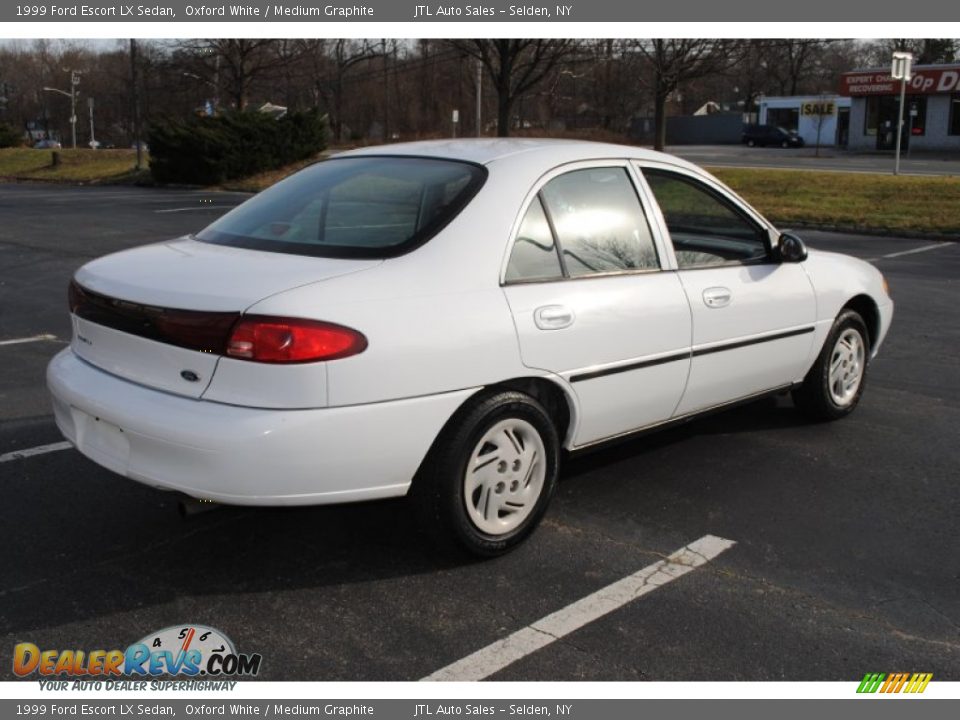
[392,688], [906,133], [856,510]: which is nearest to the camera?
[392,688]

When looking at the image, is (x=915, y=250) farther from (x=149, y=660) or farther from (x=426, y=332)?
(x=149, y=660)

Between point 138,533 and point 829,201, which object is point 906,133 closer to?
point 829,201

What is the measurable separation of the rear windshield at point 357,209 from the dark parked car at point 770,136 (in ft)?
193

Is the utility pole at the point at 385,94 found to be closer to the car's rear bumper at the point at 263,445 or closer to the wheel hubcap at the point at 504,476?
the wheel hubcap at the point at 504,476

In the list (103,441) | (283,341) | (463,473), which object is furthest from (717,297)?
(103,441)

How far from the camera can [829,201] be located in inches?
830

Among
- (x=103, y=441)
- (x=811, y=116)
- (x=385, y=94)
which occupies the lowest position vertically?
(x=103, y=441)

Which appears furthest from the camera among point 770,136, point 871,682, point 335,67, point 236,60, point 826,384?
point 335,67

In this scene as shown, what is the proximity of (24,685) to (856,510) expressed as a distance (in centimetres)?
350

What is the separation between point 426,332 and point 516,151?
1204 mm

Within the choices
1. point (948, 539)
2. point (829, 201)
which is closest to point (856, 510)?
point (948, 539)

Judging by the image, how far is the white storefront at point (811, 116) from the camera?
2393 inches

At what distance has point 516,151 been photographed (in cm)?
448

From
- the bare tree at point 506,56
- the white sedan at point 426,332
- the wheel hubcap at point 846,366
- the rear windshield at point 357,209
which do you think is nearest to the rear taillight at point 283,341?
the white sedan at point 426,332
